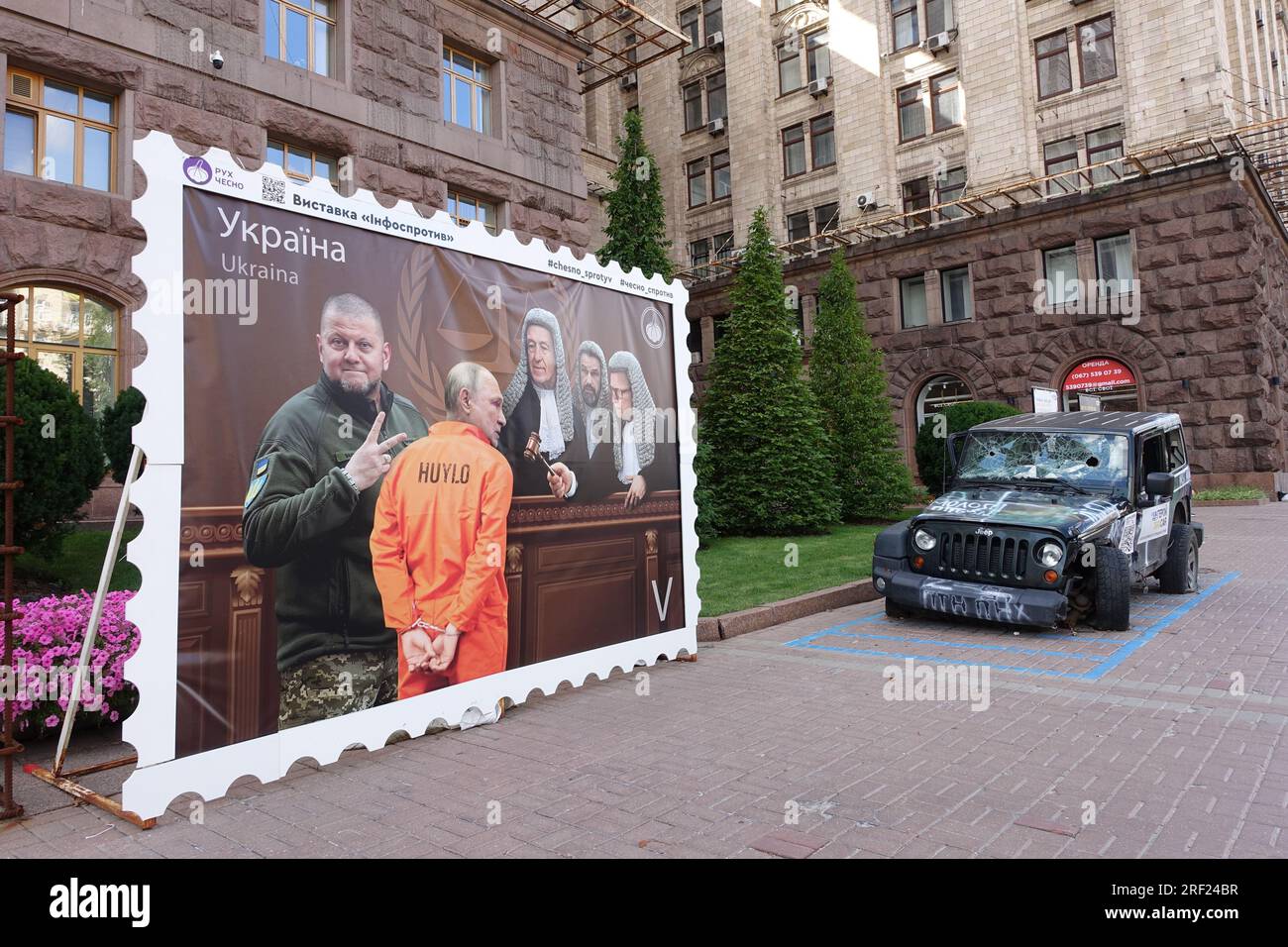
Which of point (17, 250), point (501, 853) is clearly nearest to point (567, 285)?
point (501, 853)

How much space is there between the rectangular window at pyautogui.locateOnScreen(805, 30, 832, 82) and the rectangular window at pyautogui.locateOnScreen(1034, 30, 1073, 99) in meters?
8.29

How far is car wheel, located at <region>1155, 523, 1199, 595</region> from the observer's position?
10836mm

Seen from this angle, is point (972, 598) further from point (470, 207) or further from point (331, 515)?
point (470, 207)

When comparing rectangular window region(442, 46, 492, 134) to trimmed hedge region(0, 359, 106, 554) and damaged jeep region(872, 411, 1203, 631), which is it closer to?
trimmed hedge region(0, 359, 106, 554)

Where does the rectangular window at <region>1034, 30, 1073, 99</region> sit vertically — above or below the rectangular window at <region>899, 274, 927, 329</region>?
above

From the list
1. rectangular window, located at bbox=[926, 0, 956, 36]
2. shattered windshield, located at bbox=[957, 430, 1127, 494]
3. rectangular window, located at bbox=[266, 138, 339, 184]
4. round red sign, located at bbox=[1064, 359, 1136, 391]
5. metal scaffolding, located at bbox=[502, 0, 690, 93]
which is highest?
rectangular window, located at bbox=[926, 0, 956, 36]

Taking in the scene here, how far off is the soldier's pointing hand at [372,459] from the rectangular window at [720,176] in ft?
114

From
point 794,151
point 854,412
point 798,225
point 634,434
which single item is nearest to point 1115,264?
point 854,412

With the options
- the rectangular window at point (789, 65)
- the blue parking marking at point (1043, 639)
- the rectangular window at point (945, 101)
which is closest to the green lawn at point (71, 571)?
the blue parking marking at point (1043, 639)

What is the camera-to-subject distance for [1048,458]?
1025cm

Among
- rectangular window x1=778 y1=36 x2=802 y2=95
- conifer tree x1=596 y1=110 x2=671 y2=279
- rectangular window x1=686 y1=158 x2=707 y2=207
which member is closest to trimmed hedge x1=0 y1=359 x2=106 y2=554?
conifer tree x1=596 y1=110 x2=671 y2=279

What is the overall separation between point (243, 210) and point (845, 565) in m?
10.6

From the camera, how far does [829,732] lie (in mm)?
5637

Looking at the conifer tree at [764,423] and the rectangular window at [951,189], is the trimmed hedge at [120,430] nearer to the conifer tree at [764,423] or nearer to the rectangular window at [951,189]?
the conifer tree at [764,423]
